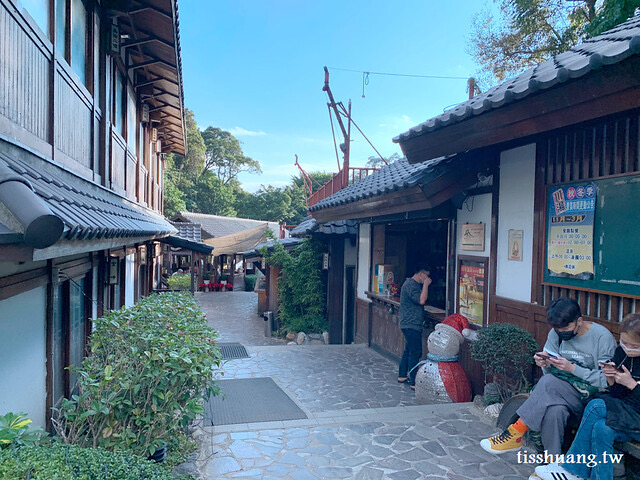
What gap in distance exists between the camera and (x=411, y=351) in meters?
7.02

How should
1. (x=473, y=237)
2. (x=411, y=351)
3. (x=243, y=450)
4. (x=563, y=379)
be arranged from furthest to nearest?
(x=411, y=351) → (x=473, y=237) → (x=243, y=450) → (x=563, y=379)

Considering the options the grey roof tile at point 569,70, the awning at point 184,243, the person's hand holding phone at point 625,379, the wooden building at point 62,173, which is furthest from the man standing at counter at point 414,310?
the awning at point 184,243

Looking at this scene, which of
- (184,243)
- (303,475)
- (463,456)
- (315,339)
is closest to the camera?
(303,475)

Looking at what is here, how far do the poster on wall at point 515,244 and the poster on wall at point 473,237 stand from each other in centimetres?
59

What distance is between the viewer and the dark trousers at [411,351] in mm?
6926

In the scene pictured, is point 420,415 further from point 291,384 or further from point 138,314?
point 138,314

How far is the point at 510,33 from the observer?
14.1 meters

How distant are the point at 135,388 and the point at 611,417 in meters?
3.66

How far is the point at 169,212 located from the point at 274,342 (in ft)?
57.5

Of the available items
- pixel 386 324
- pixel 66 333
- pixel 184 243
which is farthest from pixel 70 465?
pixel 184 243

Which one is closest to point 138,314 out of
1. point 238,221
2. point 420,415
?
point 420,415

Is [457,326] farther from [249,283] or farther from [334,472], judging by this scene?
[249,283]

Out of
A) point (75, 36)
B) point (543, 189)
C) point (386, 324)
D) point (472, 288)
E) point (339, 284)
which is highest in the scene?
point (75, 36)

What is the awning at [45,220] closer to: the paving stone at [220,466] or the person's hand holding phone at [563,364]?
the paving stone at [220,466]
